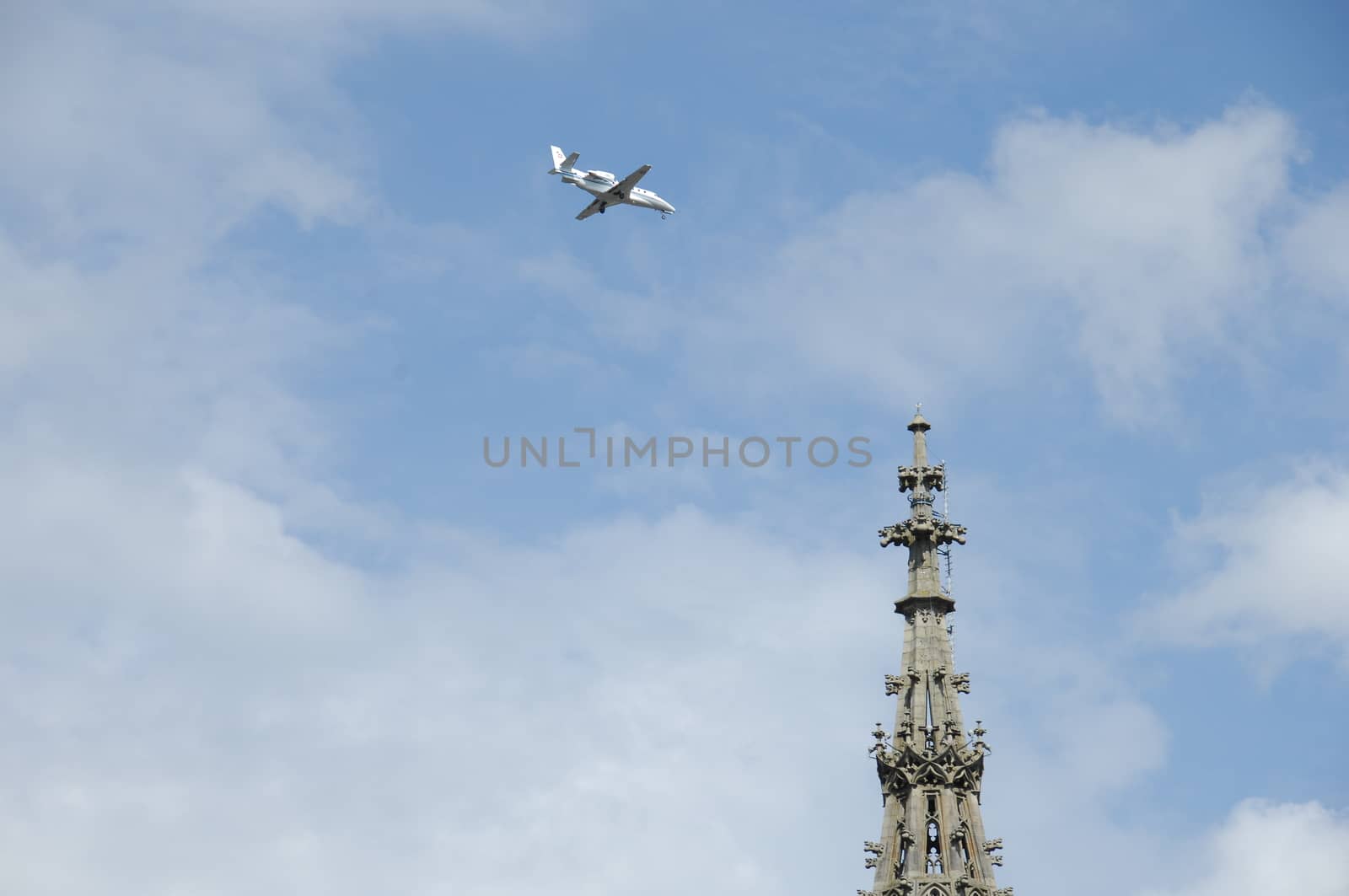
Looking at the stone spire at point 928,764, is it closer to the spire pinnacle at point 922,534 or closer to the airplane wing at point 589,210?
the spire pinnacle at point 922,534

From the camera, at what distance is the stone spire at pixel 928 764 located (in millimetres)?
96188

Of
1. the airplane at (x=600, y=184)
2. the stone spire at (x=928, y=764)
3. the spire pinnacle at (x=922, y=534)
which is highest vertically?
the airplane at (x=600, y=184)

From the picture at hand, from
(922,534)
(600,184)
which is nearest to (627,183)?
(600,184)

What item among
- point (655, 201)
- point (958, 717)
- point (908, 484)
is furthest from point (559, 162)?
point (958, 717)

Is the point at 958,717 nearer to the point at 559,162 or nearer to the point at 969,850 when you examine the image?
the point at 969,850

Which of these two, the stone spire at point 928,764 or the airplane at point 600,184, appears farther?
the airplane at point 600,184

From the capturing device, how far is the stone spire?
3787 inches

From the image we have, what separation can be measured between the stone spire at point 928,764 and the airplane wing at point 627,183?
56.5 meters

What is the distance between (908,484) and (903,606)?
695 cm

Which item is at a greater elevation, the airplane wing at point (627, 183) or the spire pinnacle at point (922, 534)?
the airplane wing at point (627, 183)

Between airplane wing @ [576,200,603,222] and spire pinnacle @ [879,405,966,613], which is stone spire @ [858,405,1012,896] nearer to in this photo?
spire pinnacle @ [879,405,966,613]

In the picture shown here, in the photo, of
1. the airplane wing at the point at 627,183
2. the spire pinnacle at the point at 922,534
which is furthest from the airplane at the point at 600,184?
the spire pinnacle at the point at 922,534

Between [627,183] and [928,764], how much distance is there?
68.8 m

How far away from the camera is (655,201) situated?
162625mm
